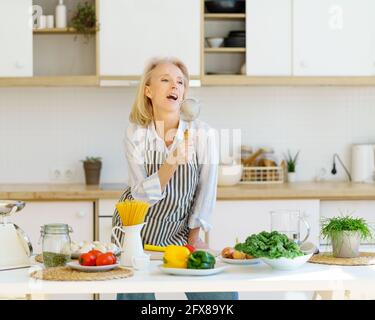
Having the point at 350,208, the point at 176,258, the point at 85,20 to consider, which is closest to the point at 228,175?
the point at 350,208

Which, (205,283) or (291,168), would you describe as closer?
(205,283)

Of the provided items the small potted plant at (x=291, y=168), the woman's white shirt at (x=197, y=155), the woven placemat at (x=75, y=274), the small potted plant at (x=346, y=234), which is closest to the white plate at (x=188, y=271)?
the woven placemat at (x=75, y=274)

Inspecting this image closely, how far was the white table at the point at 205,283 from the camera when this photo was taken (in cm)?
243

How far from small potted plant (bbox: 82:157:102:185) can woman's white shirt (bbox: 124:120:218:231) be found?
148 centimetres

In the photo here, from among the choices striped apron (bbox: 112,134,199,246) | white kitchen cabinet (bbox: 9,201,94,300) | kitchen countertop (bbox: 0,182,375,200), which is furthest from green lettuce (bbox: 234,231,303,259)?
white kitchen cabinet (bbox: 9,201,94,300)

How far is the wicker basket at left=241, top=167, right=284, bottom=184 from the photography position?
5.11 m

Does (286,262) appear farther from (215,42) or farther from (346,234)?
(215,42)

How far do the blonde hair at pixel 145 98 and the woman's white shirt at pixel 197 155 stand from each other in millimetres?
36

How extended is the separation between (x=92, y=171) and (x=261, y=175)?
105cm

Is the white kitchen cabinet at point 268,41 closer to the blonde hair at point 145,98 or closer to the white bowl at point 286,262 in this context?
the blonde hair at point 145,98

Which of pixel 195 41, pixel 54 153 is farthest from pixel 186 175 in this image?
pixel 54 153

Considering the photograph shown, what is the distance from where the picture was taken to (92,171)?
505 cm
